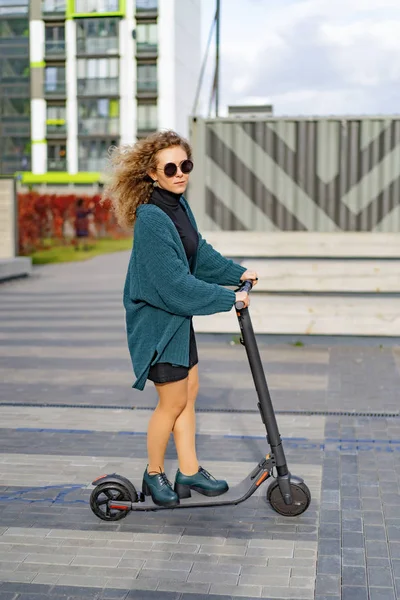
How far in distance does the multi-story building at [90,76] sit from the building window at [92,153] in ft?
0.23

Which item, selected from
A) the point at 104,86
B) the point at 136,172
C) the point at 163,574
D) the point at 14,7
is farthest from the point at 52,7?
the point at 163,574

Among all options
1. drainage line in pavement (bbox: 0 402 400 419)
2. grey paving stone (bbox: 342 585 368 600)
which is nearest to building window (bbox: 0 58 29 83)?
drainage line in pavement (bbox: 0 402 400 419)

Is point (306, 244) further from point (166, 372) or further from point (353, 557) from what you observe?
point (353, 557)

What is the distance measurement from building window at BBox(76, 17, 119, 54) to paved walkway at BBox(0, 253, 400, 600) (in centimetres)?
5818

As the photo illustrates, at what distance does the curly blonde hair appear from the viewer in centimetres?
450

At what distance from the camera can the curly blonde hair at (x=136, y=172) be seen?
450 centimetres

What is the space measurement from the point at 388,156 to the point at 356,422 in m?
4.48

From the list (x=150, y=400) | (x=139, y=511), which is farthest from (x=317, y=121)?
Result: (x=139, y=511)

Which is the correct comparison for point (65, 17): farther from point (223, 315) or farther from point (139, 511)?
point (139, 511)

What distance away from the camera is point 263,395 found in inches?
175

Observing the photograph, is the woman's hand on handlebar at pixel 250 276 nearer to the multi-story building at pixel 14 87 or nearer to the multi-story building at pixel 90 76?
the multi-story building at pixel 90 76

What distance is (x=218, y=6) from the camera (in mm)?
11141

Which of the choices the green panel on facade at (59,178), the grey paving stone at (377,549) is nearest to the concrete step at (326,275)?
the grey paving stone at (377,549)

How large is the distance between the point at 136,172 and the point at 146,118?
62695mm
